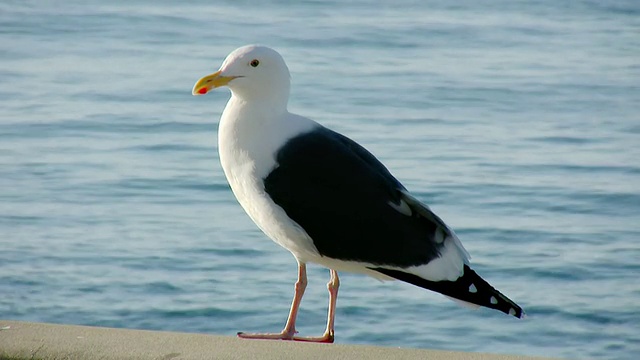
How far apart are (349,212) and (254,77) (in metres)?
0.43

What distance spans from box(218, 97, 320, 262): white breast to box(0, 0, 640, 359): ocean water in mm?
2004

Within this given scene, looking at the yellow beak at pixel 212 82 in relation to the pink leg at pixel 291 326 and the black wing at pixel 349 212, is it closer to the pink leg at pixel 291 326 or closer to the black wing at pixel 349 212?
the black wing at pixel 349 212

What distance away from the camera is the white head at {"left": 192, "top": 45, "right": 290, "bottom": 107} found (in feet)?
11.5

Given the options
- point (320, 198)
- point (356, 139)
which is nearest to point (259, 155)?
point (320, 198)

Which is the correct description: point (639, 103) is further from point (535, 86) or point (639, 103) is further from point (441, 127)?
point (441, 127)

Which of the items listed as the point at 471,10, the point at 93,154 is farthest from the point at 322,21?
the point at 93,154

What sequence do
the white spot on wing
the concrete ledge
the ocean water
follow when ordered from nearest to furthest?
the concrete ledge, the white spot on wing, the ocean water

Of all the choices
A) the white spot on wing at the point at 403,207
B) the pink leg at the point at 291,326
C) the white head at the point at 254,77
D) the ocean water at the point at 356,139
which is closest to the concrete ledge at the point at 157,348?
the pink leg at the point at 291,326

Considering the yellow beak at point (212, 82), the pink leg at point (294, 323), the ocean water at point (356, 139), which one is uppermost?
the yellow beak at point (212, 82)

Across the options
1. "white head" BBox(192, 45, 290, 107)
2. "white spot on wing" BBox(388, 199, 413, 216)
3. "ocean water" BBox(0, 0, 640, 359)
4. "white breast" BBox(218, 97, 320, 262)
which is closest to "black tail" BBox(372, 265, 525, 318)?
"white spot on wing" BBox(388, 199, 413, 216)

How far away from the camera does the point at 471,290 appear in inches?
136

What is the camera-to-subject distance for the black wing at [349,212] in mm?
3459

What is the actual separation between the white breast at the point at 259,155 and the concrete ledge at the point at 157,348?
1.75ft

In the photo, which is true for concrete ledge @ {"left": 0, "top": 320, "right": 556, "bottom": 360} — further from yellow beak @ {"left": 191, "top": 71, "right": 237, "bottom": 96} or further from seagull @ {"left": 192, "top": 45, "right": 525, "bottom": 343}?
yellow beak @ {"left": 191, "top": 71, "right": 237, "bottom": 96}
